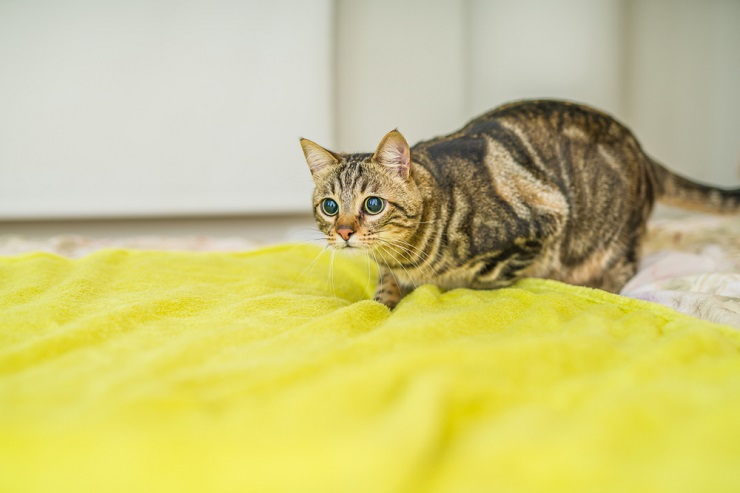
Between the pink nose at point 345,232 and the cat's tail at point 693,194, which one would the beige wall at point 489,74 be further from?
the pink nose at point 345,232

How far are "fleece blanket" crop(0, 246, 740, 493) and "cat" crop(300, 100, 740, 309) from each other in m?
0.35

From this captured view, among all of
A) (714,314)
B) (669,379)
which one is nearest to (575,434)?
(669,379)

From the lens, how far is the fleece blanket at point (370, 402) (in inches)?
17.8

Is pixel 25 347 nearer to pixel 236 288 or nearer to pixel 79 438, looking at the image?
pixel 79 438

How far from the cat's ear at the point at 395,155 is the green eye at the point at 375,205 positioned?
88 mm

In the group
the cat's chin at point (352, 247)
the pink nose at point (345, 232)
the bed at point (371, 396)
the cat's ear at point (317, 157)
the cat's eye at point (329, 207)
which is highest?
the cat's ear at point (317, 157)

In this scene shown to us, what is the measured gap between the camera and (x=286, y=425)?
512mm

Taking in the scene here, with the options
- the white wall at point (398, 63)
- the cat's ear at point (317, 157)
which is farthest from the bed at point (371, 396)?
the white wall at point (398, 63)

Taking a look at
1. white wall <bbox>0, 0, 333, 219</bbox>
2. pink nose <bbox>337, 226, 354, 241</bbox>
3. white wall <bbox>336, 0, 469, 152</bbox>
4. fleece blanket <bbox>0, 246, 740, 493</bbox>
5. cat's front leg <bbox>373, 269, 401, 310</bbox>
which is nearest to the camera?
fleece blanket <bbox>0, 246, 740, 493</bbox>

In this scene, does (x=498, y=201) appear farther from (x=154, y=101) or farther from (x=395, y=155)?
(x=154, y=101)

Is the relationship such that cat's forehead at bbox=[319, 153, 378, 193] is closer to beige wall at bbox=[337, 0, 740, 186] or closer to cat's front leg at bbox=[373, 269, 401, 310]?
cat's front leg at bbox=[373, 269, 401, 310]

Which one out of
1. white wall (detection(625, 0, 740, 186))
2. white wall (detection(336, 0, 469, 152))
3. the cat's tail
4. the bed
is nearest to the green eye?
the bed

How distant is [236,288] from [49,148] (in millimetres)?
1978

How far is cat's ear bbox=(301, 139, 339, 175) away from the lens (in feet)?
4.38
